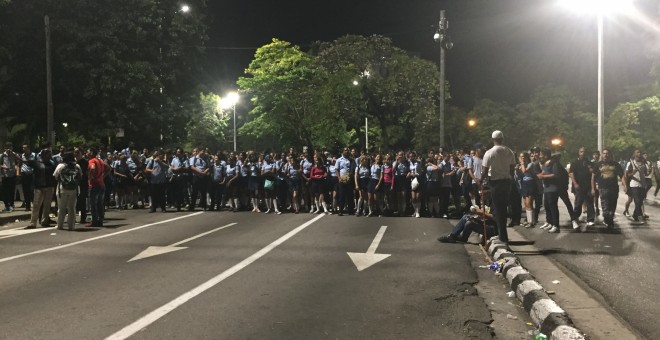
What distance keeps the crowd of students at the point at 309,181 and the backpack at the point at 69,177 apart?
2 cm

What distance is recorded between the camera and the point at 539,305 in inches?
236

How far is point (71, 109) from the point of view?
32.0 m

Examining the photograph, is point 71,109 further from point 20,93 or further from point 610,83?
point 610,83

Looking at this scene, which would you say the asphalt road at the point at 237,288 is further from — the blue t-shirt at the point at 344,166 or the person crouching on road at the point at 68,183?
the blue t-shirt at the point at 344,166

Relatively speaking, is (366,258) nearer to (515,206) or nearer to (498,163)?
(498,163)

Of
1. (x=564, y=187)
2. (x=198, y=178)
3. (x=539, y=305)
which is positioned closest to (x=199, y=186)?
(x=198, y=178)

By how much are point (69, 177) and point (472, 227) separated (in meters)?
9.00

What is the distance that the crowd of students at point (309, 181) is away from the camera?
45.6 feet

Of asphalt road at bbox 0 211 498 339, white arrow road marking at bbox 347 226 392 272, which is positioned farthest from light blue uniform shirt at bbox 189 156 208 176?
white arrow road marking at bbox 347 226 392 272

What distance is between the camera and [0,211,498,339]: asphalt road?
18.4 feet

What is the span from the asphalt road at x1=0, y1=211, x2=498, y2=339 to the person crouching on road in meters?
0.86

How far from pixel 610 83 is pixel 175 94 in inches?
2573

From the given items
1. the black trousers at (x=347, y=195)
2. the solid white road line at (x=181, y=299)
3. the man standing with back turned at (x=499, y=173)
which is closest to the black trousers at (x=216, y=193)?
the black trousers at (x=347, y=195)

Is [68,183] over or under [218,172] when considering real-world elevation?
under
